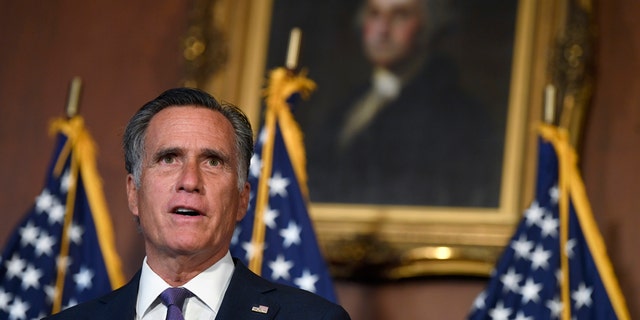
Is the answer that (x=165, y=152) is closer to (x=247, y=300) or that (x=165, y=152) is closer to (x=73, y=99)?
(x=247, y=300)

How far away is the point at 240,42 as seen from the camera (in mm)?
6316

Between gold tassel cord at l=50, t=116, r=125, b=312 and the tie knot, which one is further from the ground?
the tie knot

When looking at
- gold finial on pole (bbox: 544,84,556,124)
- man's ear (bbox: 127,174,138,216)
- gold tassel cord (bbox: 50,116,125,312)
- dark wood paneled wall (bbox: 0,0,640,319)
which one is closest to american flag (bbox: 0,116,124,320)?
gold tassel cord (bbox: 50,116,125,312)

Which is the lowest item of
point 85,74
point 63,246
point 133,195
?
point 63,246

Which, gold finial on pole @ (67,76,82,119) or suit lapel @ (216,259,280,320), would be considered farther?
gold finial on pole @ (67,76,82,119)

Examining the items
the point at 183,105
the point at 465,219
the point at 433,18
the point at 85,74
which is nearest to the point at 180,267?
the point at 183,105

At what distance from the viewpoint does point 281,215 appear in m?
5.26

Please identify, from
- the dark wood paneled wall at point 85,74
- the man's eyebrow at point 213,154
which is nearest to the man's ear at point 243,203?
the man's eyebrow at point 213,154

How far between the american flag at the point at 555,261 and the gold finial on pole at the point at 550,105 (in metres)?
0.04

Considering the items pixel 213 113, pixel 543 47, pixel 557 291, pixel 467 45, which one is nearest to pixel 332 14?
pixel 467 45

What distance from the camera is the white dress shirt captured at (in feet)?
9.49

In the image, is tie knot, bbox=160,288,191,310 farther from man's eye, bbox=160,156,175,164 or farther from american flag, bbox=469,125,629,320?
american flag, bbox=469,125,629,320

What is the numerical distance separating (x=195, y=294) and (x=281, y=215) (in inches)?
93.2

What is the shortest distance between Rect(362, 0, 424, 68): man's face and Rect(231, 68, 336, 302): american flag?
67 centimetres
